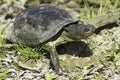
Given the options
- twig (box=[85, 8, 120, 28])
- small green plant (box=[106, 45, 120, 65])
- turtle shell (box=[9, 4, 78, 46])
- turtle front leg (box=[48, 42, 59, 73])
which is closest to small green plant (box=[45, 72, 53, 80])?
turtle front leg (box=[48, 42, 59, 73])

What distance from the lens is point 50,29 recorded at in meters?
4.72

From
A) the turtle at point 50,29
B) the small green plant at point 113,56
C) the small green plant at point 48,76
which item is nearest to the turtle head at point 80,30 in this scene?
the turtle at point 50,29

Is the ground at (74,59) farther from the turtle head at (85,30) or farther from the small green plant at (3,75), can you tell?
the turtle head at (85,30)

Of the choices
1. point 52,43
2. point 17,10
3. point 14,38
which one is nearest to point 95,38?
point 52,43

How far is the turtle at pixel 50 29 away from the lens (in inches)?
185

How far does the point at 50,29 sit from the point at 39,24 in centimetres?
18

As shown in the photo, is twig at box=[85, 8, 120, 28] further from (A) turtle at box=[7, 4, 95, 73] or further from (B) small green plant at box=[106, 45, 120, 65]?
(B) small green plant at box=[106, 45, 120, 65]

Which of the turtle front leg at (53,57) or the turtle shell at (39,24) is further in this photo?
the turtle shell at (39,24)

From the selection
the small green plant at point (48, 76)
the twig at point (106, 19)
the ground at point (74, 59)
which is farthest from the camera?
the twig at point (106, 19)

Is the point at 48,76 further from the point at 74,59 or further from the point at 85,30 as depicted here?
the point at 85,30

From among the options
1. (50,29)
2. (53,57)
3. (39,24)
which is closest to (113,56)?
(53,57)

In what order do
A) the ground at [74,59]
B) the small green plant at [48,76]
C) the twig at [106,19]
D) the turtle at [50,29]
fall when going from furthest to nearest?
the twig at [106,19] → the turtle at [50,29] → the ground at [74,59] → the small green plant at [48,76]

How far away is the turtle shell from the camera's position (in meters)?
4.74

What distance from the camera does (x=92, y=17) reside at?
18.6 feet
